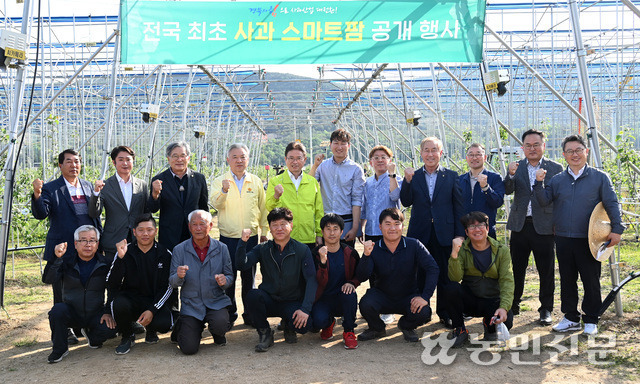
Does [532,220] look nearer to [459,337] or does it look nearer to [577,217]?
[577,217]

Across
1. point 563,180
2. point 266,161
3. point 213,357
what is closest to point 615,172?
point 563,180

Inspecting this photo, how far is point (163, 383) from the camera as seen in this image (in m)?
3.48

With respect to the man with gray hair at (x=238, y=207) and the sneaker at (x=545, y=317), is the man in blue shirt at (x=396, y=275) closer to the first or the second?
the man with gray hair at (x=238, y=207)

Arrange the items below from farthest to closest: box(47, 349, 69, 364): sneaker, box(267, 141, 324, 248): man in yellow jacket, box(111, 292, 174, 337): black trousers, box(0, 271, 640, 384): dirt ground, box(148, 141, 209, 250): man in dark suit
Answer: box(267, 141, 324, 248): man in yellow jacket
box(148, 141, 209, 250): man in dark suit
box(111, 292, 174, 337): black trousers
box(47, 349, 69, 364): sneaker
box(0, 271, 640, 384): dirt ground

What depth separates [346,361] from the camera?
3.90m

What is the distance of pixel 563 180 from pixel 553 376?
5.43 ft

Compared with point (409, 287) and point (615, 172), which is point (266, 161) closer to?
point (615, 172)

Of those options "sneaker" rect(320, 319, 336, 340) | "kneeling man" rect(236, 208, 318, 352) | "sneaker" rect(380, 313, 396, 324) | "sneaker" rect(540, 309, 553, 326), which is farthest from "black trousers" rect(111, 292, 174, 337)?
"sneaker" rect(540, 309, 553, 326)

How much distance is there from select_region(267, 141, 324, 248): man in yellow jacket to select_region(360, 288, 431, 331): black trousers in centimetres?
70

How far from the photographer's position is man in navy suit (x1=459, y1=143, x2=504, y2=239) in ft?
14.9

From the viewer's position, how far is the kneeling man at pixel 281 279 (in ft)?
13.9

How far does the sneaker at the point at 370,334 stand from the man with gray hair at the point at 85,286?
2.00 meters

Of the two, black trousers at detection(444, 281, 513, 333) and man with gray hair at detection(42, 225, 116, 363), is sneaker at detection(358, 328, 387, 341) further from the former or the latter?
man with gray hair at detection(42, 225, 116, 363)

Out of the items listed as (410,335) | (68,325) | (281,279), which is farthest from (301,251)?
(68,325)
